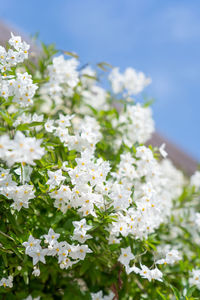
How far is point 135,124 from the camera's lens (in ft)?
8.55

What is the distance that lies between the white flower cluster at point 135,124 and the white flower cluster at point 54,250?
1.11 metres

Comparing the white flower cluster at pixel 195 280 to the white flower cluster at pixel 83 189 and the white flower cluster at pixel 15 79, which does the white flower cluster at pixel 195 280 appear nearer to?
the white flower cluster at pixel 83 189

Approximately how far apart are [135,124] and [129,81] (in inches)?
19.5

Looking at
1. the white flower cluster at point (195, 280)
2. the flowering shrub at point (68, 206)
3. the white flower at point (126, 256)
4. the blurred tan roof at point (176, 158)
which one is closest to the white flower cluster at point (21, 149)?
the flowering shrub at point (68, 206)

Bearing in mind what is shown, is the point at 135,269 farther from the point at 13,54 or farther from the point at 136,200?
the point at 13,54

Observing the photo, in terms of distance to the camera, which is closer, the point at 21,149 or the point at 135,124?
the point at 21,149

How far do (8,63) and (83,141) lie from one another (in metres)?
0.61

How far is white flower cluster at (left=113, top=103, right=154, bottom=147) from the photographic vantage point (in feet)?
8.56

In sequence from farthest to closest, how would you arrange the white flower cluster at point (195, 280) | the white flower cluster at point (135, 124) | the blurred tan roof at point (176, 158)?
1. the blurred tan roof at point (176, 158)
2. the white flower cluster at point (135, 124)
3. the white flower cluster at point (195, 280)

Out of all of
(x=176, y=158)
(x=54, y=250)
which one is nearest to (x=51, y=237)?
(x=54, y=250)

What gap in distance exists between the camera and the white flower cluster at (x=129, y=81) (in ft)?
9.44

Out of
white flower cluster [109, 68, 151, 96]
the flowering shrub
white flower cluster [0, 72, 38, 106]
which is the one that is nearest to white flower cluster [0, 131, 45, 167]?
the flowering shrub

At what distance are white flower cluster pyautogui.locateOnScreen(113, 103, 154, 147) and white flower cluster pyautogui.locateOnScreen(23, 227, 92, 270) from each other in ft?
3.65

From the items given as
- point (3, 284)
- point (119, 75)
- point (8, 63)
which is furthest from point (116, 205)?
point (119, 75)
